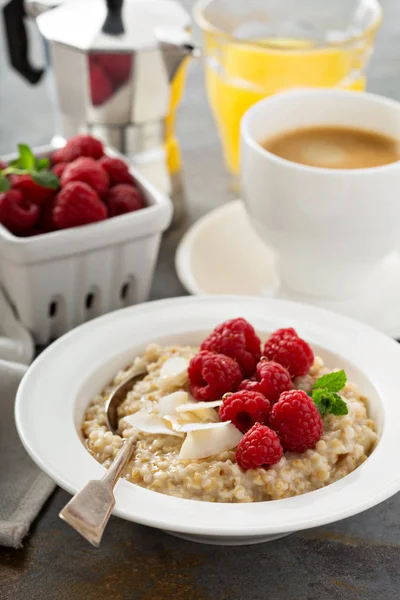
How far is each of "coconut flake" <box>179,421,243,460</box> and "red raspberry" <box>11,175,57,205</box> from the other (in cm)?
63

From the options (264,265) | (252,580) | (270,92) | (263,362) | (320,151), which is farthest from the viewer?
(270,92)

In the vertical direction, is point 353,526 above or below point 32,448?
below

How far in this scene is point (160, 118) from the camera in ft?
6.51

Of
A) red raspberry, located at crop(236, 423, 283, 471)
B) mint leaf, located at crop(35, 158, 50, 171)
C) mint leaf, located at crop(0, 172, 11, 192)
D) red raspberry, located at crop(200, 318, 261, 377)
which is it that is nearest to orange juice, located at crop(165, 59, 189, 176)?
mint leaf, located at crop(35, 158, 50, 171)

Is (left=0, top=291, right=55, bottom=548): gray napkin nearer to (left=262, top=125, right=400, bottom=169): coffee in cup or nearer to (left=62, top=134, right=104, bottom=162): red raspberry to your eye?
(left=62, top=134, right=104, bottom=162): red raspberry

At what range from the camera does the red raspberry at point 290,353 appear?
4.33 feet

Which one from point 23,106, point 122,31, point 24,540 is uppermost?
point 122,31

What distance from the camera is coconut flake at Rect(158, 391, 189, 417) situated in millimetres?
1274

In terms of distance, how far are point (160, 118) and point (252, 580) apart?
112 cm

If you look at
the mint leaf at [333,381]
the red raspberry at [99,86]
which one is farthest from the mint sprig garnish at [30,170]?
the mint leaf at [333,381]

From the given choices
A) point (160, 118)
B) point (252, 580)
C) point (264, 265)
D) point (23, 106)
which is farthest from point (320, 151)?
point (23, 106)

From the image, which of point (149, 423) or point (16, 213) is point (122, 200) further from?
point (149, 423)

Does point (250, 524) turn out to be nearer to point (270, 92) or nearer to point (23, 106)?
point (270, 92)

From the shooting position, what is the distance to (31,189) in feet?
5.37
